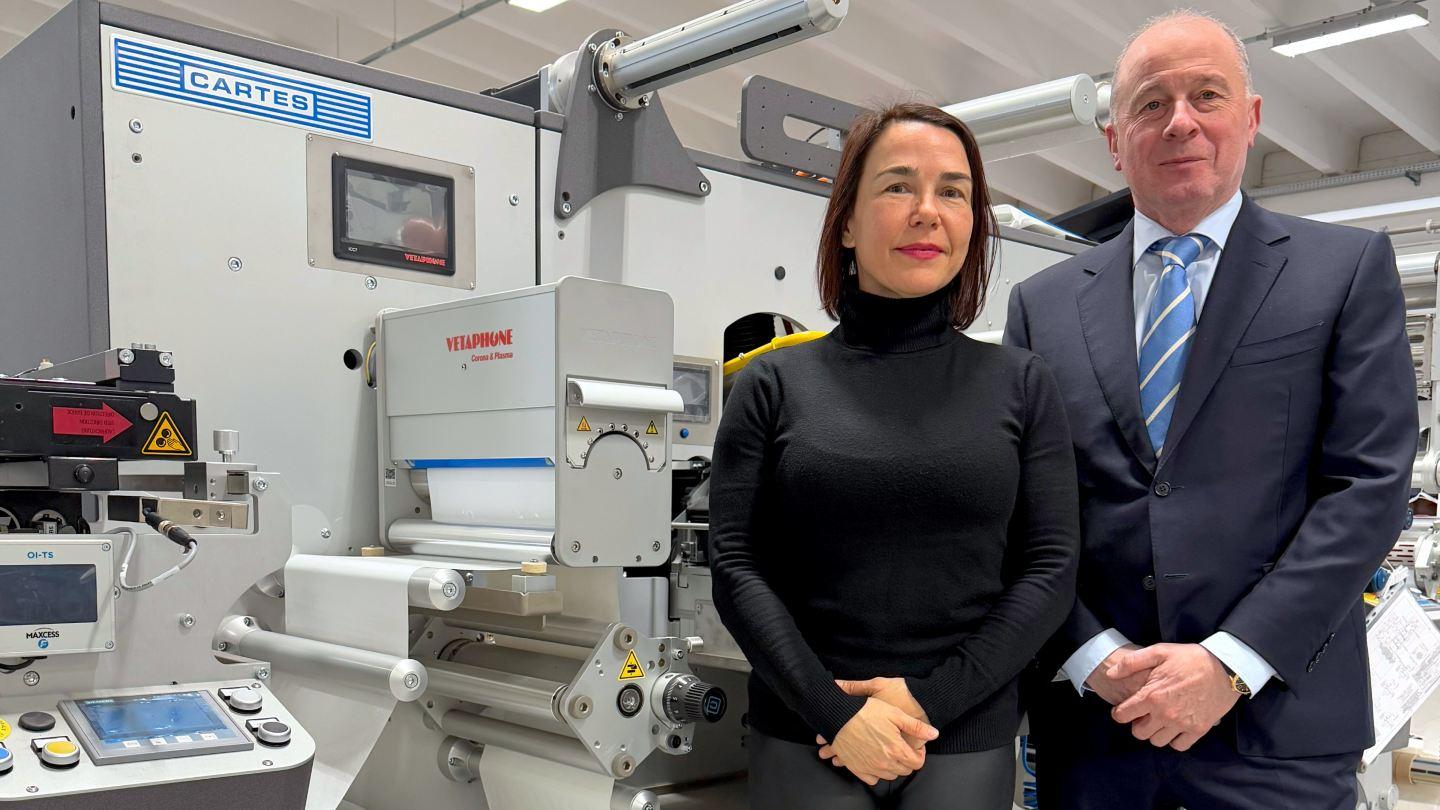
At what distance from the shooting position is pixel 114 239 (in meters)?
1.95

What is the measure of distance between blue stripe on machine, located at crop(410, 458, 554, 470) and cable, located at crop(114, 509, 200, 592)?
1.87 feet

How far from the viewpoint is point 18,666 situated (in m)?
1.41

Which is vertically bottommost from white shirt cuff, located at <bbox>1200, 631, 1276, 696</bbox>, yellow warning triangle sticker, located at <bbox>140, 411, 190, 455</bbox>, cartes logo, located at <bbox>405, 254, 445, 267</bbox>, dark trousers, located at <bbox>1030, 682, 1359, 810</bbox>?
dark trousers, located at <bbox>1030, 682, 1359, 810</bbox>

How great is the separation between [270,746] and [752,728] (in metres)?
0.59

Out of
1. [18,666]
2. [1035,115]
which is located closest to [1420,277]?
[1035,115]

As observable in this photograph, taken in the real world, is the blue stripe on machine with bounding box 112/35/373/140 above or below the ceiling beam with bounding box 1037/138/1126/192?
below

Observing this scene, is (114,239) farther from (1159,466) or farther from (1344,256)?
(1344,256)

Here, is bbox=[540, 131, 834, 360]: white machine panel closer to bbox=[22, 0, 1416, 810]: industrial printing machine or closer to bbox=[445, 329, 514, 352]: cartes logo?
bbox=[22, 0, 1416, 810]: industrial printing machine

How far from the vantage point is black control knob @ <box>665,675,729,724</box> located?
1898 mm

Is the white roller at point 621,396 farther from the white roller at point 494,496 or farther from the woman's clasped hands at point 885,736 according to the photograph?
the woman's clasped hands at point 885,736

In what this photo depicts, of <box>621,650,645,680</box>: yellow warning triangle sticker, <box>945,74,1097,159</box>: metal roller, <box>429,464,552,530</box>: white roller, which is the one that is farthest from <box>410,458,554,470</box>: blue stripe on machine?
<box>945,74,1097,159</box>: metal roller

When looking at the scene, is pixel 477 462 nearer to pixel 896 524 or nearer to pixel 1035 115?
pixel 896 524

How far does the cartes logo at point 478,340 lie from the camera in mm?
1977

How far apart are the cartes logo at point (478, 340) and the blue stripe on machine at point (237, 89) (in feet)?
1.56
